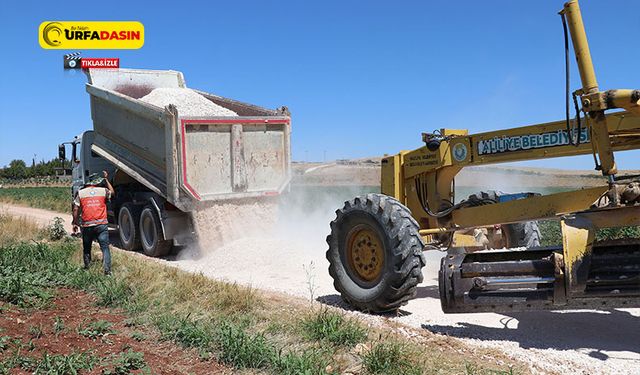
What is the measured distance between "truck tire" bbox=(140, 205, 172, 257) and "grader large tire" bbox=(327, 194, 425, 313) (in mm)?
5545

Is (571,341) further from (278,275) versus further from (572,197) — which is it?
(278,275)

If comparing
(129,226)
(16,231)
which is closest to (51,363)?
(129,226)

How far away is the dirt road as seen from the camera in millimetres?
5312

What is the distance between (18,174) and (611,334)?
3072 inches

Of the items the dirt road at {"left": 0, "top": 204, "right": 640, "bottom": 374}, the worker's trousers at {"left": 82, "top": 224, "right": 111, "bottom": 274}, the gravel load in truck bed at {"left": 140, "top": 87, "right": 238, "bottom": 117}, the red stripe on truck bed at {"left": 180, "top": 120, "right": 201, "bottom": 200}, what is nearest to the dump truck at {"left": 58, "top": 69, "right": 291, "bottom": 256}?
the red stripe on truck bed at {"left": 180, "top": 120, "right": 201, "bottom": 200}

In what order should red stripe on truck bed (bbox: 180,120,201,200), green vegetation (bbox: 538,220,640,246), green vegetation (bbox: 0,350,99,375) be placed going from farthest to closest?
1. green vegetation (bbox: 538,220,640,246)
2. red stripe on truck bed (bbox: 180,120,201,200)
3. green vegetation (bbox: 0,350,99,375)

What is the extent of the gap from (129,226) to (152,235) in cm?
100

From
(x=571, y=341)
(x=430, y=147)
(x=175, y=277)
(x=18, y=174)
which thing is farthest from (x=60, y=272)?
(x=18, y=174)

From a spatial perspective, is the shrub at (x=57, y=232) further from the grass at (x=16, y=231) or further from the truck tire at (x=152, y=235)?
the truck tire at (x=152, y=235)

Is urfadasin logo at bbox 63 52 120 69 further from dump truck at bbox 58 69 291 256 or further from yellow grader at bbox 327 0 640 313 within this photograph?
yellow grader at bbox 327 0 640 313

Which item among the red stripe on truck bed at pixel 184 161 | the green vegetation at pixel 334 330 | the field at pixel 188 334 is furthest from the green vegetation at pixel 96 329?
the red stripe on truck bed at pixel 184 161

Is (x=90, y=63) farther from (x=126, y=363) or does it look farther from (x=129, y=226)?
(x=126, y=363)

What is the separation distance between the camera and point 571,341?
19.3ft

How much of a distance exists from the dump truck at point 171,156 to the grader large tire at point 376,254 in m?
4.74
